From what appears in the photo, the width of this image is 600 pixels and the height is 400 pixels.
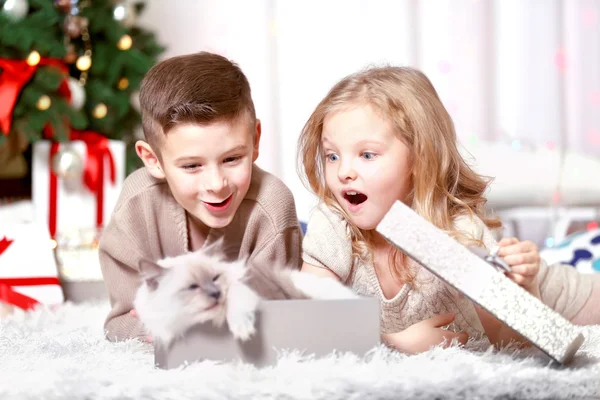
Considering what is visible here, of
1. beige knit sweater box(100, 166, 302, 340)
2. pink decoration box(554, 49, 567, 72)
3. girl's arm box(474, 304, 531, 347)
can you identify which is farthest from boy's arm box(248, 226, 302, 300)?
pink decoration box(554, 49, 567, 72)

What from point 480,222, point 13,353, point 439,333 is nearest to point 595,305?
point 480,222

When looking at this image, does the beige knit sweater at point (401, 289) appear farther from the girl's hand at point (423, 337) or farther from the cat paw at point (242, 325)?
the cat paw at point (242, 325)

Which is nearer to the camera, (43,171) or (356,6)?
(43,171)

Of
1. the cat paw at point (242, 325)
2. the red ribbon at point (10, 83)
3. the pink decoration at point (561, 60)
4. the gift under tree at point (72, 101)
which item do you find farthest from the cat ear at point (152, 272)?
the pink decoration at point (561, 60)

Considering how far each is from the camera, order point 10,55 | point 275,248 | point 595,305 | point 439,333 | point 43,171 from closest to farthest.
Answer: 1. point 439,333
2. point 275,248
3. point 595,305
4. point 10,55
5. point 43,171

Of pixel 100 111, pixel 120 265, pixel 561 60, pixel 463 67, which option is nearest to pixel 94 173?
pixel 100 111

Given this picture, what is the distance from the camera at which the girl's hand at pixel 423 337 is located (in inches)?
43.3

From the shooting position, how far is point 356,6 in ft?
10.8

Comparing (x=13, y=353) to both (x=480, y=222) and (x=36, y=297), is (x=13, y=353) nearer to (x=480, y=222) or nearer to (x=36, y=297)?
(x=36, y=297)

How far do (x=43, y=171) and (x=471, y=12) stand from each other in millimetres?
1977

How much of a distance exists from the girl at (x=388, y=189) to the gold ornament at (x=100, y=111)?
1461 millimetres

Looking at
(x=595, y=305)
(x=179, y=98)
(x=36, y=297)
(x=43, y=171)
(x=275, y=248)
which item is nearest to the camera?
(x=179, y=98)

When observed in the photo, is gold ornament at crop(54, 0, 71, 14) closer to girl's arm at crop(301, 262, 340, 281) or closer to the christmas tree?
the christmas tree

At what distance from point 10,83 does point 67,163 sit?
0.31 m
